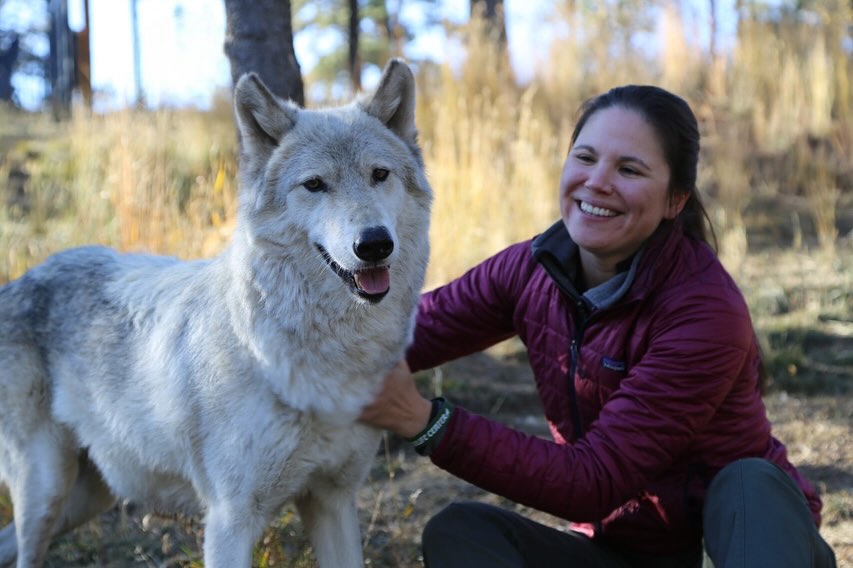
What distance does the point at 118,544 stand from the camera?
142 inches

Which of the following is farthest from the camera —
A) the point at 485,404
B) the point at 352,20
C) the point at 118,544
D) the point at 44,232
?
the point at 352,20

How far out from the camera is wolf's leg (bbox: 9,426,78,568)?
9.86ft

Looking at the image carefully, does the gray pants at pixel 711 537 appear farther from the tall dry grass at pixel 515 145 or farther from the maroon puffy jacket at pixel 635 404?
the tall dry grass at pixel 515 145

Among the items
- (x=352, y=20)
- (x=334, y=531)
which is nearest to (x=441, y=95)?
(x=334, y=531)

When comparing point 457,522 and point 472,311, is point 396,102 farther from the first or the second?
point 457,522

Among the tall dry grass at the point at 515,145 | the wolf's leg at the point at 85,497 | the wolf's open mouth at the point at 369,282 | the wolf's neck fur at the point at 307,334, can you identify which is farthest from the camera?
the tall dry grass at the point at 515,145

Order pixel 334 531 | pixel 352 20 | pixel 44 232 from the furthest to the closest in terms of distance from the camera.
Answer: pixel 352 20 < pixel 44 232 < pixel 334 531

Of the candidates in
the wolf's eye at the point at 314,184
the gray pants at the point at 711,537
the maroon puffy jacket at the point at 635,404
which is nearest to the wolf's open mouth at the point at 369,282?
the wolf's eye at the point at 314,184

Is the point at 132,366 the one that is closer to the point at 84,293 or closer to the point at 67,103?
the point at 84,293

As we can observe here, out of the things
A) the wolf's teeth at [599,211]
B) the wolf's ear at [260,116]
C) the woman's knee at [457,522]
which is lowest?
the woman's knee at [457,522]

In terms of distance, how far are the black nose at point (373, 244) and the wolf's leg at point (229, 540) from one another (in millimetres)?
789

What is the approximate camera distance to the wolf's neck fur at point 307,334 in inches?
96.3

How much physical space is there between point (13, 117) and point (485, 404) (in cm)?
1138

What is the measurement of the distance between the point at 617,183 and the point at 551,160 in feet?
15.8
